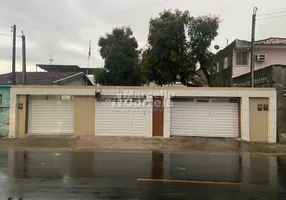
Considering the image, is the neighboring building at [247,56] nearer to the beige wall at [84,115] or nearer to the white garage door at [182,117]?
the white garage door at [182,117]

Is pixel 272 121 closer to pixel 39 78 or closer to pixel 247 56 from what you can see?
pixel 247 56

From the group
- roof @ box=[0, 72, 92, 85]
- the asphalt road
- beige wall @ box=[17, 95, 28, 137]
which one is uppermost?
roof @ box=[0, 72, 92, 85]

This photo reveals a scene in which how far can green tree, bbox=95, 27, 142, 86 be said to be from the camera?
3375cm

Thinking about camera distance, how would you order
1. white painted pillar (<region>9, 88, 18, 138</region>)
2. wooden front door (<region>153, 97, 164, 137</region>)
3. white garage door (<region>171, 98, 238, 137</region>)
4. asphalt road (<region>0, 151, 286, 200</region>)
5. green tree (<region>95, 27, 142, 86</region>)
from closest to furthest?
asphalt road (<region>0, 151, 286, 200</region>) < white painted pillar (<region>9, 88, 18, 138</region>) < wooden front door (<region>153, 97, 164, 137</region>) < white garage door (<region>171, 98, 238, 137</region>) < green tree (<region>95, 27, 142, 86</region>)

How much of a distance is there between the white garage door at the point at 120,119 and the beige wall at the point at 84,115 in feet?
0.92

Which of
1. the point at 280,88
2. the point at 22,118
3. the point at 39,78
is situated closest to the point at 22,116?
the point at 22,118

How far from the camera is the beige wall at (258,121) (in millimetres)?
16469

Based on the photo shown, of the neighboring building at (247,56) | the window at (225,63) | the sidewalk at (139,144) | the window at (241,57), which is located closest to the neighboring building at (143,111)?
the sidewalk at (139,144)

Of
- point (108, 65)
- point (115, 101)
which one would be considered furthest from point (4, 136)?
point (108, 65)

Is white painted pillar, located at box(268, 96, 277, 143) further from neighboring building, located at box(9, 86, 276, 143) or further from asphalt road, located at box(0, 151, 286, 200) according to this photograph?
asphalt road, located at box(0, 151, 286, 200)

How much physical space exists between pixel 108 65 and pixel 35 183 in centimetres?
2790

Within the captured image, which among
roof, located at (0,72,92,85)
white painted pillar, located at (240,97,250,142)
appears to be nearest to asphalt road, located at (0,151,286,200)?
white painted pillar, located at (240,97,250,142)

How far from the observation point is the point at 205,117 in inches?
672

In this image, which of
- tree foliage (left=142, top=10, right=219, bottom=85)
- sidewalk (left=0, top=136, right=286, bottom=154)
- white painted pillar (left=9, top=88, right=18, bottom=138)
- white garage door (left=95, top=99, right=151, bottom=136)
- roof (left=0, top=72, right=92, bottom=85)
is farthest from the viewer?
roof (left=0, top=72, right=92, bottom=85)
